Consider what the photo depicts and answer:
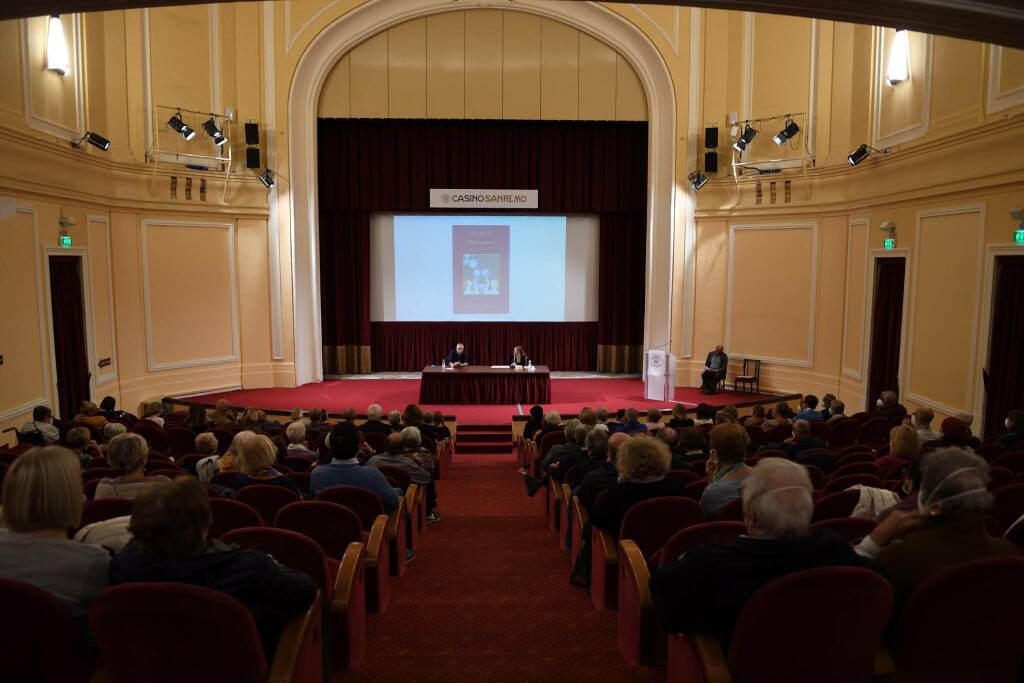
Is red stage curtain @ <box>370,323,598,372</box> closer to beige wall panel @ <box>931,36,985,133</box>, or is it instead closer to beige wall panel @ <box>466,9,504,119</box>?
beige wall panel @ <box>466,9,504,119</box>

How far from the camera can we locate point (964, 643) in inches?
89.7

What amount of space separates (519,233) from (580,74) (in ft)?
11.3

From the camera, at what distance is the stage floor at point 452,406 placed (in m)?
12.6

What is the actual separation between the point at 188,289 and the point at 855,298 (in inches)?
453

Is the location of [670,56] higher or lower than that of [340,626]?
higher

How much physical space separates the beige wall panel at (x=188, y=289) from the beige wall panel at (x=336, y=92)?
3217 mm

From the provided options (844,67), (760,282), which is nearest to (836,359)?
(760,282)

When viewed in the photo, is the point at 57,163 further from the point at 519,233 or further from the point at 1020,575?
the point at 1020,575

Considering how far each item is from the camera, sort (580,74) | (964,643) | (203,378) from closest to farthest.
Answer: (964,643), (203,378), (580,74)

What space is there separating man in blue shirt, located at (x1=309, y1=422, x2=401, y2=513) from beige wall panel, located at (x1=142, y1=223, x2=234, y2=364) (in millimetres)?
10051

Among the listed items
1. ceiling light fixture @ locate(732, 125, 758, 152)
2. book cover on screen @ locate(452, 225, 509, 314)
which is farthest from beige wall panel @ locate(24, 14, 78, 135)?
ceiling light fixture @ locate(732, 125, 758, 152)

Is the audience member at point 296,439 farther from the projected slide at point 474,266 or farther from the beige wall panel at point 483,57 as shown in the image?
the beige wall panel at point 483,57

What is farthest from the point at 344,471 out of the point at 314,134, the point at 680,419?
the point at 314,134

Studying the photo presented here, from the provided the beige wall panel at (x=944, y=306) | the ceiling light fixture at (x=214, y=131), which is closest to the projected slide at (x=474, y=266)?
the ceiling light fixture at (x=214, y=131)
